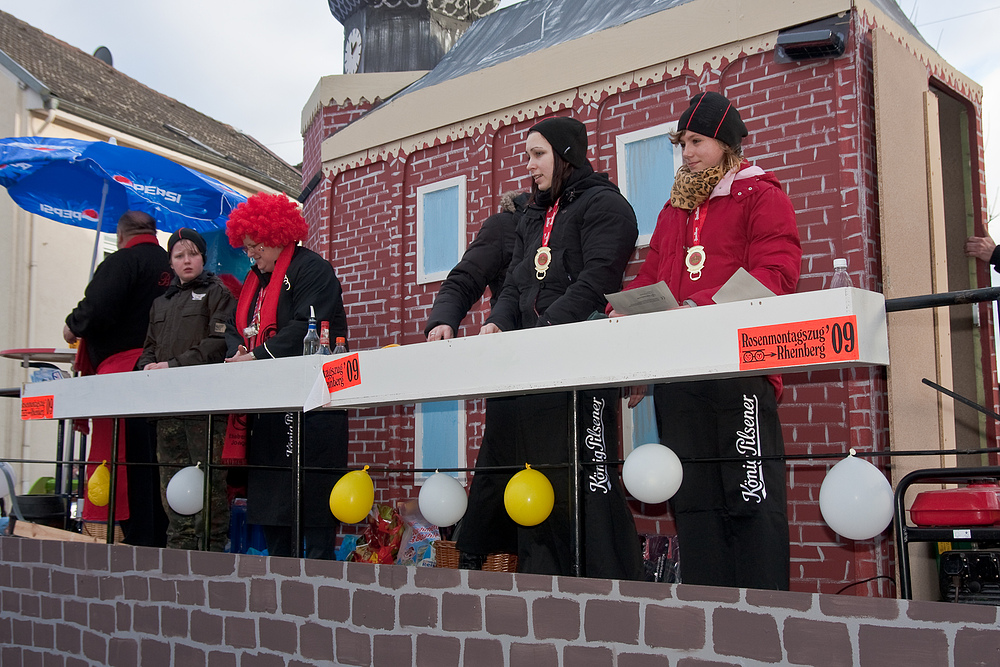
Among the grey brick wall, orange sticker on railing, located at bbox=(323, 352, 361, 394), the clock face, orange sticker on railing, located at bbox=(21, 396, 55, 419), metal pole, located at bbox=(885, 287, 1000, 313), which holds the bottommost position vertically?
the grey brick wall

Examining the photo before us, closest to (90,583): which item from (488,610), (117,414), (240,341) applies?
(117,414)

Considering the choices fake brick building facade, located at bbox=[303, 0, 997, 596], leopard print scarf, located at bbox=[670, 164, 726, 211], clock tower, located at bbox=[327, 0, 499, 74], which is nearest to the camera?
leopard print scarf, located at bbox=[670, 164, 726, 211]

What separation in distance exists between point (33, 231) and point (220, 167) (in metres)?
3.60

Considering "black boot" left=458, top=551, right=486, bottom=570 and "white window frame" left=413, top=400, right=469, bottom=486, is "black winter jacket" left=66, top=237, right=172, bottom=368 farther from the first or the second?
"black boot" left=458, top=551, right=486, bottom=570

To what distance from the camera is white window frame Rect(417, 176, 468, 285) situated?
609 centimetres

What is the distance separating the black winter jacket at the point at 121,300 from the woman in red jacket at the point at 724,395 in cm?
313

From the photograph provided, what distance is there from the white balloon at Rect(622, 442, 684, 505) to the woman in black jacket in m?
0.31

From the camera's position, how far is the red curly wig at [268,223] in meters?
4.32

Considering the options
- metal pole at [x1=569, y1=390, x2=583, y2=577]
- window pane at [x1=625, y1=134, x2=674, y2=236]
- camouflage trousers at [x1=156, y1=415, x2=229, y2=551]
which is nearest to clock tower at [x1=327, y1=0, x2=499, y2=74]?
window pane at [x1=625, y1=134, x2=674, y2=236]

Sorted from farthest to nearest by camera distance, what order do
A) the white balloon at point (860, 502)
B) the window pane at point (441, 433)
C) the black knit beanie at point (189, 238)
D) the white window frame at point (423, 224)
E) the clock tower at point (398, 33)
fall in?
the clock tower at point (398, 33), the white window frame at point (423, 224), the window pane at point (441, 433), the black knit beanie at point (189, 238), the white balloon at point (860, 502)

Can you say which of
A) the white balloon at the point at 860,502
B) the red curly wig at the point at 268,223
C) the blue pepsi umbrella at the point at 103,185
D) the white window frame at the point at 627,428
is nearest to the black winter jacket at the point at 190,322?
the red curly wig at the point at 268,223

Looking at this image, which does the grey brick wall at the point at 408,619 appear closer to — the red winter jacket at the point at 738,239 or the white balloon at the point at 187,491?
the white balloon at the point at 187,491

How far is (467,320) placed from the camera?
5980mm

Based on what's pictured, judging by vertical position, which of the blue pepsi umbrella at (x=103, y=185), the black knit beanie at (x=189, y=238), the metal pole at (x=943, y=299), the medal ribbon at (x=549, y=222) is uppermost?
the blue pepsi umbrella at (x=103, y=185)
